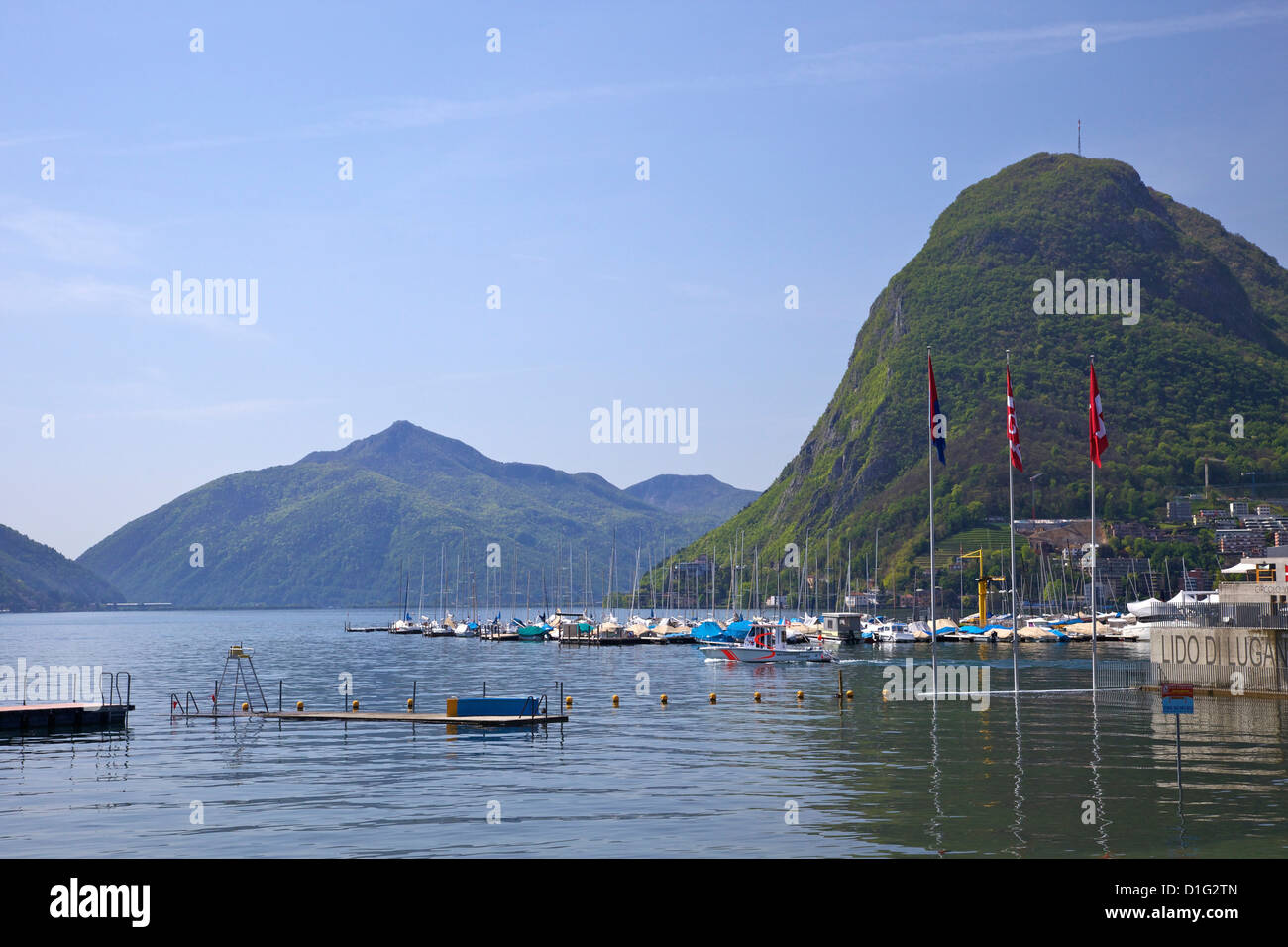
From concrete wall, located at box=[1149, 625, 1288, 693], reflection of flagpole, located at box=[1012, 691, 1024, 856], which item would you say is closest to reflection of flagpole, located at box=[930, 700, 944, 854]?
reflection of flagpole, located at box=[1012, 691, 1024, 856]

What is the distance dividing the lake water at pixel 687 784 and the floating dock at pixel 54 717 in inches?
70.6

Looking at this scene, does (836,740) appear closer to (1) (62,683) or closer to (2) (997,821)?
(2) (997,821)

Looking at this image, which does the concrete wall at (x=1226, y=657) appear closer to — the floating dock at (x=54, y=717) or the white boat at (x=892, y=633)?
the floating dock at (x=54, y=717)

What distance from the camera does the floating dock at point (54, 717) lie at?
62.7 meters

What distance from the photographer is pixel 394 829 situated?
35.0m

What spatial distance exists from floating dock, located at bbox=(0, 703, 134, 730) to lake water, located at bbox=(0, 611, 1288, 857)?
1.79 meters

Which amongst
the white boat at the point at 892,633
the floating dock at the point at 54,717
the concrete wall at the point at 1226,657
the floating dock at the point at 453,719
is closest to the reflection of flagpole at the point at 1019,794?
the concrete wall at the point at 1226,657

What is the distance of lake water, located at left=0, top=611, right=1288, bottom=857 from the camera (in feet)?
107

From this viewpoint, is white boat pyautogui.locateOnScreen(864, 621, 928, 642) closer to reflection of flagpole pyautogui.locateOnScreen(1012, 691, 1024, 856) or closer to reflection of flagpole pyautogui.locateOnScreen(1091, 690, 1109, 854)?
reflection of flagpole pyautogui.locateOnScreen(1091, 690, 1109, 854)

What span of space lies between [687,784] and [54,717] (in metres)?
38.8
